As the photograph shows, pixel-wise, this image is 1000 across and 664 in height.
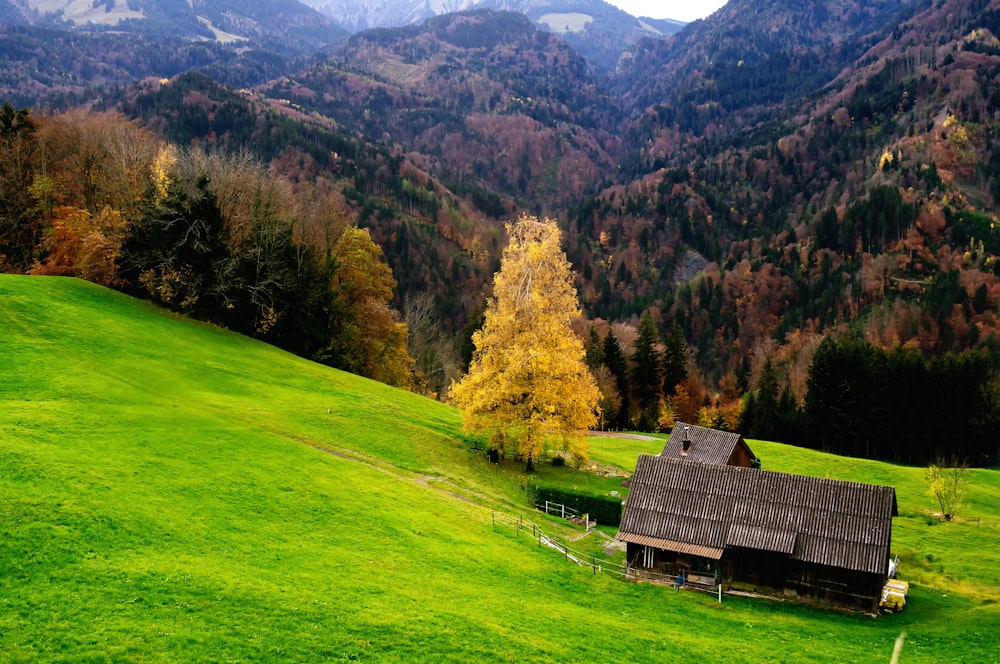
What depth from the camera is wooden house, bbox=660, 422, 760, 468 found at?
59.9 meters

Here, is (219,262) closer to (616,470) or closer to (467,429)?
(467,429)

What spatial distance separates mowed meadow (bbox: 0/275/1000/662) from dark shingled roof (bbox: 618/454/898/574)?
10.2 feet

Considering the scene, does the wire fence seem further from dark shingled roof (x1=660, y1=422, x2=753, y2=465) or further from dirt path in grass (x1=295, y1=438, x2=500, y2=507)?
dark shingled roof (x1=660, y1=422, x2=753, y2=465)

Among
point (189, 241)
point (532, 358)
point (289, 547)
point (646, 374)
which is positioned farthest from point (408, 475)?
point (646, 374)

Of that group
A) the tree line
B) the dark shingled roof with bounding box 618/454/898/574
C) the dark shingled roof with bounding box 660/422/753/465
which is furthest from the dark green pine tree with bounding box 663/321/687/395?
the dark shingled roof with bounding box 618/454/898/574

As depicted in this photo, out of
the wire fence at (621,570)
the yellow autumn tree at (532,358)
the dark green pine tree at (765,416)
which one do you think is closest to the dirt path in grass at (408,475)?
the wire fence at (621,570)

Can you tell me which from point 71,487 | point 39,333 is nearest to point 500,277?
point 71,487

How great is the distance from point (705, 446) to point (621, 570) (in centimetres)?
2253

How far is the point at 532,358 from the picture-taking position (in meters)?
51.3

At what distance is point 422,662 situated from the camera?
23766mm

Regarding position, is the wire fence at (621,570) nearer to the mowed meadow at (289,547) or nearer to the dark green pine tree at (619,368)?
the mowed meadow at (289,547)

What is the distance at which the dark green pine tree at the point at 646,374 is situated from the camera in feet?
379

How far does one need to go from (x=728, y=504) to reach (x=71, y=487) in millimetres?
34813

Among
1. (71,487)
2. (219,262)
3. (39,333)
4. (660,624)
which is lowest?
(660,624)
